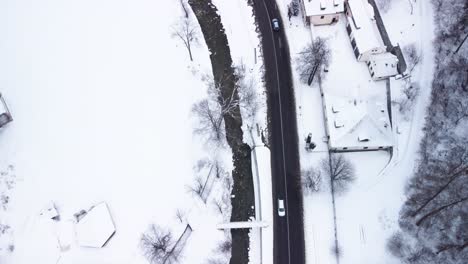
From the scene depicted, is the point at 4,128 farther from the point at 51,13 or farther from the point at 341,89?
the point at 341,89

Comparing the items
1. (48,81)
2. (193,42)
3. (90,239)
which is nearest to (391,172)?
(193,42)

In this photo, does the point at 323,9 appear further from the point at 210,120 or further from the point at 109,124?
the point at 109,124

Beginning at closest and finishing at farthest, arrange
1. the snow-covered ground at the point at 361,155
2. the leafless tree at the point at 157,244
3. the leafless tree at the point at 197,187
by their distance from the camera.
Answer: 1. the snow-covered ground at the point at 361,155
2. the leafless tree at the point at 157,244
3. the leafless tree at the point at 197,187

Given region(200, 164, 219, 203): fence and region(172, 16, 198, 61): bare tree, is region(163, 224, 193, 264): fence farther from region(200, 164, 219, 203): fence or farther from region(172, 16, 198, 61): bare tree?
region(172, 16, 198, 61): bare tree


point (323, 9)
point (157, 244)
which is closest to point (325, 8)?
point (323, 9)

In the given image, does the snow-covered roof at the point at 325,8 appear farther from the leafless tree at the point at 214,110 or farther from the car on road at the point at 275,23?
the leafless tree at the point at 214,110

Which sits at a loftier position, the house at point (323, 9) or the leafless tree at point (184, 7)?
the leafless tree at point (184, 7)

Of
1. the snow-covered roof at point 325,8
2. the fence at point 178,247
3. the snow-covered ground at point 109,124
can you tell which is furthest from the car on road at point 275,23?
the fence at point 178,247
